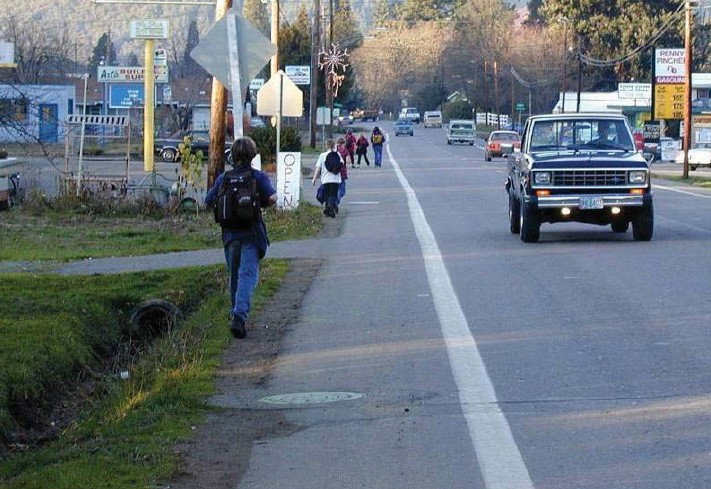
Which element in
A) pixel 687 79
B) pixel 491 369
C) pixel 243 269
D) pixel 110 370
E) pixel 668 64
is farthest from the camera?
pixel 668 64

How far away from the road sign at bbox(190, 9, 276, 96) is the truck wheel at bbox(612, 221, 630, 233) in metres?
7.69

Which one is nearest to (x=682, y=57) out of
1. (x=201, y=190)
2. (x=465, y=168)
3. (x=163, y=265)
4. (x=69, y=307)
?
(x=465, y=168)

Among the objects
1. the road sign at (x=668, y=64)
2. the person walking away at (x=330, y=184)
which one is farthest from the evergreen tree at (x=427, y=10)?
the person walking away at (x=330, y=184)

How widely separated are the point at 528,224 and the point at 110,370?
9101mm

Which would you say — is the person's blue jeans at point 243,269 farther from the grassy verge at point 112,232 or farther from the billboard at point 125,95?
the billboard at point 125,95

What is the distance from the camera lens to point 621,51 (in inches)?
3725

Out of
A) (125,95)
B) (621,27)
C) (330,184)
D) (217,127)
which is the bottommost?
(330,184)

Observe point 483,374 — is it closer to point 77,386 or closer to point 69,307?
point 77,386

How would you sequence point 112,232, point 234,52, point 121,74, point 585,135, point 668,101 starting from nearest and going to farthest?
point 234,52 < point 585,135 < point 112,232 < point 668,101 < point 121,74

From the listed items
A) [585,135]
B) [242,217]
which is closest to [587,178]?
[585,135]

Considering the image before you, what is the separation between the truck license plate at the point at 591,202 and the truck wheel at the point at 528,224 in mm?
712

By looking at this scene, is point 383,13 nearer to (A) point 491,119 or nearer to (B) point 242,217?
(A) point 491,119

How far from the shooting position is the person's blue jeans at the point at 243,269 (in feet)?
36.3

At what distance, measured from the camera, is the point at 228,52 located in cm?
1459
